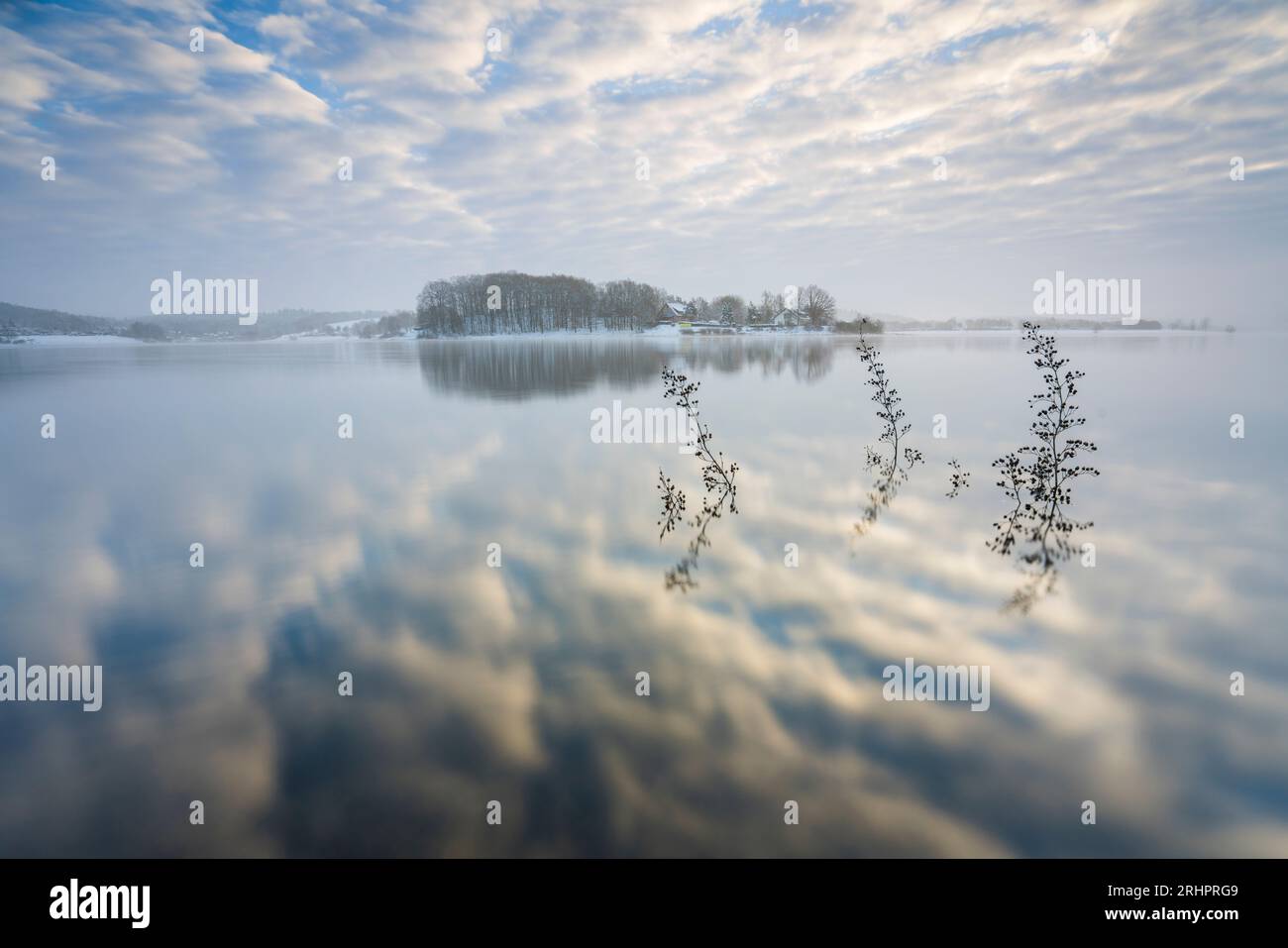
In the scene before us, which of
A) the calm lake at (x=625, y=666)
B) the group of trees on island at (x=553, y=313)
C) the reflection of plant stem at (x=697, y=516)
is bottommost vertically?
the calm lake at (x=625, y=666)

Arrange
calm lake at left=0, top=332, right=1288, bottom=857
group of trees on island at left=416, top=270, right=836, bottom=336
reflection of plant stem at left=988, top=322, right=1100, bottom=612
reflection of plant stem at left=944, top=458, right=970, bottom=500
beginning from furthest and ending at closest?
group of trees on island at left=416, top=270, right=836, bottom=336, reflection of plant stem at left=944, top=458, right=970, bottom=500, reflection of plant stem at left=988, top=322, right=1100, bottom=612, calm lake at left=0, top=332, right=1288, bottom=857

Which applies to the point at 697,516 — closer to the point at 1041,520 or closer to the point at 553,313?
the point at 1041,520

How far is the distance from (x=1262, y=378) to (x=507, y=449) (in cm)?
6685

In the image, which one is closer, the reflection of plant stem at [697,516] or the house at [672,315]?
the reflection of plant stem at [697,516]

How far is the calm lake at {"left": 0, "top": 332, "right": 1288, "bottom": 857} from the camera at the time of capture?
6.15 metres

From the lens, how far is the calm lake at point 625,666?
615 centimetres

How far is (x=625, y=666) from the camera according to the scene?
8.93 meters

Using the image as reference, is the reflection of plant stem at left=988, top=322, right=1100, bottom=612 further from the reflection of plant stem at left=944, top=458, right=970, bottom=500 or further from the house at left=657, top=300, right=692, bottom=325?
the house at left=657, top=300, right=692, bottom=325

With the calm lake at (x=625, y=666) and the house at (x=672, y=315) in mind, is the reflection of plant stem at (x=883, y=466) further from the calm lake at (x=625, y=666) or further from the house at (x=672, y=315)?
the house at (x=672, y=315)

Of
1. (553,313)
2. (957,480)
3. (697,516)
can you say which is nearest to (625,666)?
(697,516)

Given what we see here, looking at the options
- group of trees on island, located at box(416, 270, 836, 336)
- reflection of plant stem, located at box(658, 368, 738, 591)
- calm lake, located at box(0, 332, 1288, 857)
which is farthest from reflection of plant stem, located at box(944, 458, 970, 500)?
group of trees on island, located at box(416, 270, 836, 336)

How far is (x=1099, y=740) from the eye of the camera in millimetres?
7273

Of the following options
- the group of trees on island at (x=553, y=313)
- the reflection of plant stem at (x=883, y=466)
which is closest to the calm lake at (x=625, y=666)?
the reflection of plant stem at (x=883, y=466)
